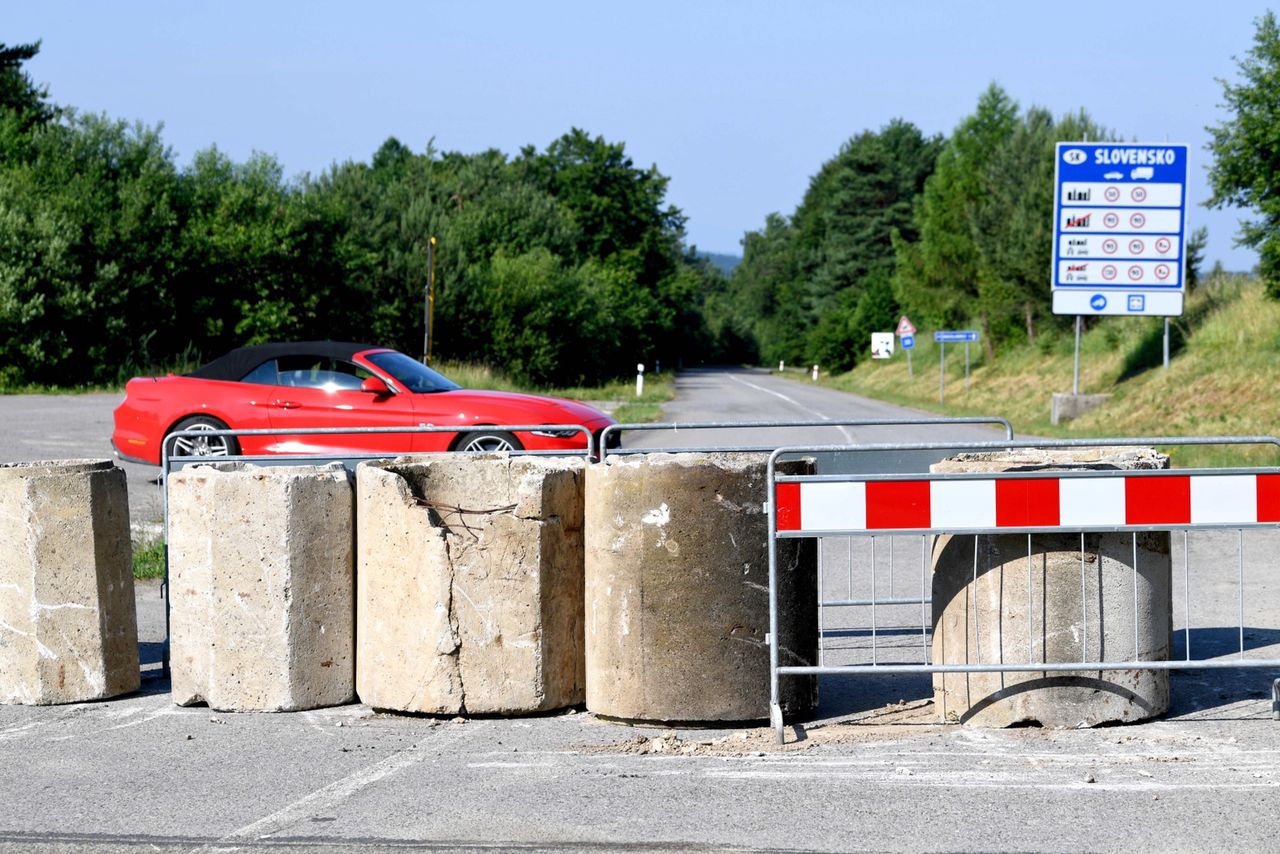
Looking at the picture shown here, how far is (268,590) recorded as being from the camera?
6535mm

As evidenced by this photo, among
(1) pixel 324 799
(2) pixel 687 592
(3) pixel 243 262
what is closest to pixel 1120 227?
(2) pixel 687 592

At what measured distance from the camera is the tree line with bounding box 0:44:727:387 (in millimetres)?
39219

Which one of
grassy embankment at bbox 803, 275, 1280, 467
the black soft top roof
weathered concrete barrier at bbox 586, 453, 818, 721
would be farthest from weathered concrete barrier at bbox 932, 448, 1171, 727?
grassy embankment at bbox 803, 275, 1280, 467

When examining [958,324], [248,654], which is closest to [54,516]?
[248,654]

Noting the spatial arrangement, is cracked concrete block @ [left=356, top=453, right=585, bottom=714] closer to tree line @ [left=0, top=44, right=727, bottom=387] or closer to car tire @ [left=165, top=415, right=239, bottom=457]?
car tire @ [left=165, top=415, right=239, bottom=457]

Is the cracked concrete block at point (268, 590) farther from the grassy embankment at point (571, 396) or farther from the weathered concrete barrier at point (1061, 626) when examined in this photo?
the grassy embankment at point (571, 396)

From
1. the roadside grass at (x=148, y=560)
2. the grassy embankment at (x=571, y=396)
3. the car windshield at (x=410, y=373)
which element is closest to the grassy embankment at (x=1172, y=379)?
the grassy embankment at (x=571, y=396)

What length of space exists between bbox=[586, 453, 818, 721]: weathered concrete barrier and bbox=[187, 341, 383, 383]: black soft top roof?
380 inches

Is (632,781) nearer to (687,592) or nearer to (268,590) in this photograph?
(687,592)

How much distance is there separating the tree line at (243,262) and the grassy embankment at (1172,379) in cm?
1676

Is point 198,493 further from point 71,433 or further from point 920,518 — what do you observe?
point 71,433

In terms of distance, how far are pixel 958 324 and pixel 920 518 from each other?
5453cm

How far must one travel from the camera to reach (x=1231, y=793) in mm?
5004

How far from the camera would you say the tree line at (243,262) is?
39.2 m
